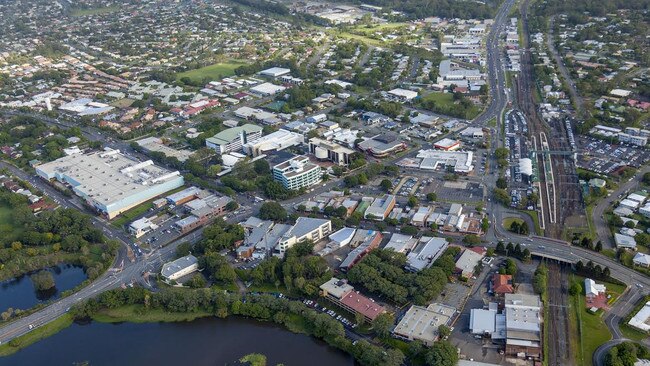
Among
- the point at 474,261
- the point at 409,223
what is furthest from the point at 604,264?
the point at 409,223

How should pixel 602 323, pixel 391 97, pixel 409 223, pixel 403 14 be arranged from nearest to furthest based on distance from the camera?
pixel 602 323 → pixel 409 223 → pixel 391 97 → pixel 403 14

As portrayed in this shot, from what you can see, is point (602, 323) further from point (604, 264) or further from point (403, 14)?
point (403, 14)

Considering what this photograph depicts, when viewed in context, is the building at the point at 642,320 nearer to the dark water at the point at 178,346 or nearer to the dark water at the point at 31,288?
the dark water at the point at 178,346

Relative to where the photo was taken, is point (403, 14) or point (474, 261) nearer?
point (474, 261)

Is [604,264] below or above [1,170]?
above

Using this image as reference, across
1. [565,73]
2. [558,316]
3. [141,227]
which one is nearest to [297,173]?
[141,227]

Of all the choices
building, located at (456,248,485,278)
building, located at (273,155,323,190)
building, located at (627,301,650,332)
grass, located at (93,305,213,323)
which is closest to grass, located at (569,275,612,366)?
building, located at (627,301,650,332)
